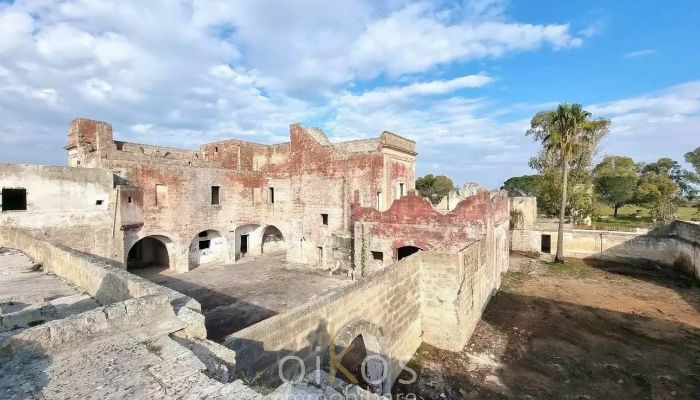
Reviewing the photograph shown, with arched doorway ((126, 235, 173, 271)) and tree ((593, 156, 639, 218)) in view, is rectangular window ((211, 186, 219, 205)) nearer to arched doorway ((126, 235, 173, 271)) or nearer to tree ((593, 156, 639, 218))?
arched doorway ((126, 235, 173, 271))

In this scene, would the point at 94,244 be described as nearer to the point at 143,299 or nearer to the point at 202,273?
the point at 202,273

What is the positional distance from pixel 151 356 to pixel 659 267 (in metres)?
27.9

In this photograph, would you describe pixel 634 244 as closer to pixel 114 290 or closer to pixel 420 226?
pixel 420 226

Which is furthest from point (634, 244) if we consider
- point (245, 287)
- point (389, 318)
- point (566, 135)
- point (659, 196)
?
point (245, 287)

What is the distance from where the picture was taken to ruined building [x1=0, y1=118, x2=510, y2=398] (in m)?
4.30

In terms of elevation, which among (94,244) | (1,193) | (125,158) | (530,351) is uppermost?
(125,158)

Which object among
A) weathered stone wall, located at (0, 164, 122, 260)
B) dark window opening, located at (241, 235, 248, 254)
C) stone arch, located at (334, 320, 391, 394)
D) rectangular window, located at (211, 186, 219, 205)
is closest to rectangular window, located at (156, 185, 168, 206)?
weathered stone wall, located at (0, 164, 122, 260)

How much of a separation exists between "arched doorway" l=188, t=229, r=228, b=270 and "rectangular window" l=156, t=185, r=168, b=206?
3.13 metres

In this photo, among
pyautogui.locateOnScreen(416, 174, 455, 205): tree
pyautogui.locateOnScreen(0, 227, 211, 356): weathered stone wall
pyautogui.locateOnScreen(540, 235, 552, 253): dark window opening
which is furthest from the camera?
pyautogui.locateOnScreen(416, 174, 455, 205): tree

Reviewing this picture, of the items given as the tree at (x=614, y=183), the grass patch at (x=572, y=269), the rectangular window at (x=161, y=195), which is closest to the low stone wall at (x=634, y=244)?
the grass patch at (x=572, y=269)

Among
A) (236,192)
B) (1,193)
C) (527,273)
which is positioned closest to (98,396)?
(1,193)

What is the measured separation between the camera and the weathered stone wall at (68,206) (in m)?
13.6

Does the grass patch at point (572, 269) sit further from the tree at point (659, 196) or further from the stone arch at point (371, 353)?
the stone arch at point (371, 353)

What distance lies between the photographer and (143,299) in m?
4.27
